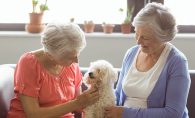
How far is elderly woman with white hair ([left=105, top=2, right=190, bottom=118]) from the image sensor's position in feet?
4.68

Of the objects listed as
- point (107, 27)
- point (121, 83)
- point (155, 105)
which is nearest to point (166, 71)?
point (155, 105)

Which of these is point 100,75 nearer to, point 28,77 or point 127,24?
point 28,77

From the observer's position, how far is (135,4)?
9.02 feet

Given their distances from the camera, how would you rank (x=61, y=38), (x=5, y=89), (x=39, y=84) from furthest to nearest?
(x=5, y=89) → (x=39, y=84) → (x=61, y=38)

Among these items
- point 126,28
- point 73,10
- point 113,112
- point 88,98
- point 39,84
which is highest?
point 73,10

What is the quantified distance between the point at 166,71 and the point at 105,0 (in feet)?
5.26

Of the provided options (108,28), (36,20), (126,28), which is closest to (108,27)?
(108,28)

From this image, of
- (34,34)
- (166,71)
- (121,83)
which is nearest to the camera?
(166,71)

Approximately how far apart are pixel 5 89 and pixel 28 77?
34 cm

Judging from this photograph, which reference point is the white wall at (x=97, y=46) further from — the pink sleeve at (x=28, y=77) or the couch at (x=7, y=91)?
the pink sleeve at (x=28, y=77)

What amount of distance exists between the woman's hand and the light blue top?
29 mm

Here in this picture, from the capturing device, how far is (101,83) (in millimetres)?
1537

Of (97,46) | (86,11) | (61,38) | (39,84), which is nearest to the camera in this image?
(61,38)

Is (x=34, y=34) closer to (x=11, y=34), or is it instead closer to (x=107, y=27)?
(x=11, y=34)
